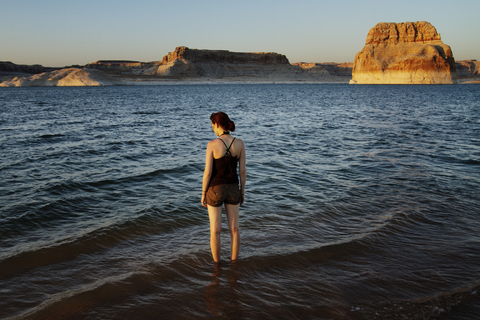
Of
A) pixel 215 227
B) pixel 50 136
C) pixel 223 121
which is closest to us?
pixel 223 121

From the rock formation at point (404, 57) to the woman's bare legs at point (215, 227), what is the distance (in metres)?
136

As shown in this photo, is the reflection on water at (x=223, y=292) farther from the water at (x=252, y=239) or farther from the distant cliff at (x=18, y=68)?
the distant cliff at (x=18, y=68)

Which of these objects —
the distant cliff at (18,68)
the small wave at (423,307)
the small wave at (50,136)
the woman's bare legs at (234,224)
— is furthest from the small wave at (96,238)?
the distant cliff at (18,68)

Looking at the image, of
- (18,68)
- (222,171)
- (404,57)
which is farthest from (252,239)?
(18,68)

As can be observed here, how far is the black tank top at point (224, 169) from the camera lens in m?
4.22

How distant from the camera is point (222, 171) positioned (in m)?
4.27

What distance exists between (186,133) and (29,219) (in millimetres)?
12551

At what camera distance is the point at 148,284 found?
4.33m

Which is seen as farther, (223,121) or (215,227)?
(215,227)

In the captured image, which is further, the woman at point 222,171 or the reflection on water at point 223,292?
the woman at point 222,171

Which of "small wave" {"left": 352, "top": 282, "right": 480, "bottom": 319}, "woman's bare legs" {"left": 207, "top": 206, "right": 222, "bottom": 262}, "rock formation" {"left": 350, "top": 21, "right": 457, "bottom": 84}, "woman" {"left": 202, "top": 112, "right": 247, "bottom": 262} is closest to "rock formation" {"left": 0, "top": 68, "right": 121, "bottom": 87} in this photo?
"rock formation" {"left": 350, "top": 21, "right": 457, "bottom": 84}

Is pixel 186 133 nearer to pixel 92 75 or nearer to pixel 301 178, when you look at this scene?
pixel 301 178

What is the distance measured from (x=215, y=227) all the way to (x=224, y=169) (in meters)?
0.82

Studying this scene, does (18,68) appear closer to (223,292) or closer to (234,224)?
(234,224)
